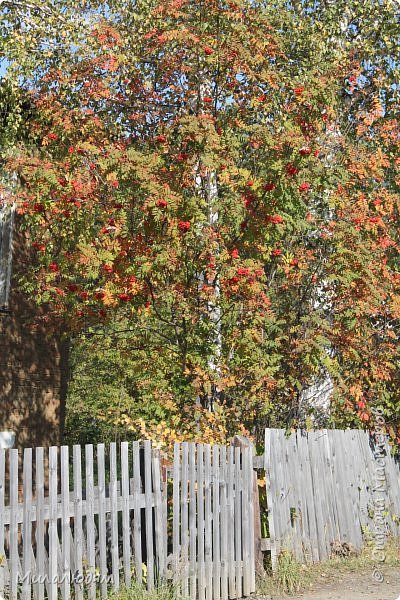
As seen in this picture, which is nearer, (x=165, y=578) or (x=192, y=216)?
(x=165, y=578)

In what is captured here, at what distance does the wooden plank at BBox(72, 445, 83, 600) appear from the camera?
6.07 metres

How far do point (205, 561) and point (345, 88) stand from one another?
8391 mm

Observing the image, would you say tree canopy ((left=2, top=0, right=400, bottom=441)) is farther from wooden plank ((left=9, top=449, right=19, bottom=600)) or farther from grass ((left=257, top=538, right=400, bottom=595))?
wooden plank ((left=9, top=449, right=19, bottom=600))

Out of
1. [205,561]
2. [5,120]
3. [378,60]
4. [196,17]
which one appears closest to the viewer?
[205,561]

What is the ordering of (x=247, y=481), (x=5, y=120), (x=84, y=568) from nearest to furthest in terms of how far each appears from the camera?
(x=84, y=568)
(x=247, y=481)
(x=5, y=120)

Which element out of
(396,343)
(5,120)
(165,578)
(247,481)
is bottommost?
(165,578)

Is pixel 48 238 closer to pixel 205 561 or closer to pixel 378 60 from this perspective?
pixel 205 561

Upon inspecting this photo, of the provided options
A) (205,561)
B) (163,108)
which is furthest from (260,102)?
(205,561)

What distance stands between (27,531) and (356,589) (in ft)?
13.8

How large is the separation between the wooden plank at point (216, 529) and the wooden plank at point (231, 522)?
188mm

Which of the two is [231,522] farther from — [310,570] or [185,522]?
[310,570]

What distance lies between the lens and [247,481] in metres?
8.33

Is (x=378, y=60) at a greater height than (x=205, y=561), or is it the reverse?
(x=378, y=60)

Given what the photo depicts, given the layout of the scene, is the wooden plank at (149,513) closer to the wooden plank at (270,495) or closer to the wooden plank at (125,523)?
the wooden plank at (125,523)
